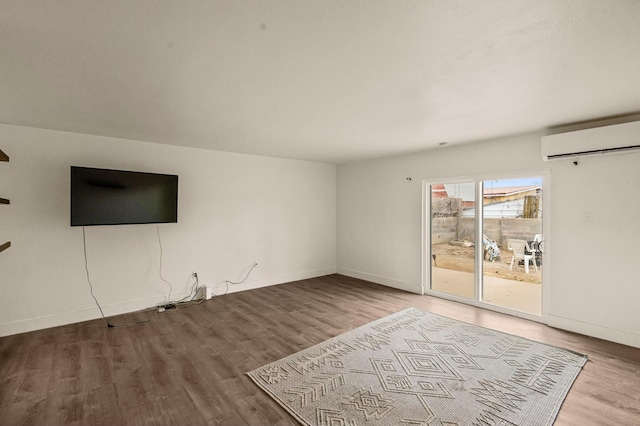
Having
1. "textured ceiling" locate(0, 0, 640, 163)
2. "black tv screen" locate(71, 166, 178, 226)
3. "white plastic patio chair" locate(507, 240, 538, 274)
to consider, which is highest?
"textured ceiling" locate(0, 0, 640, 163)

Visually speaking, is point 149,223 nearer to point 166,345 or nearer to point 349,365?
point 166,345

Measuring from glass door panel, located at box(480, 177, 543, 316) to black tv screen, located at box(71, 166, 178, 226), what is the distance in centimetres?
469

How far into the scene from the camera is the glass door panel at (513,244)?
157 inches

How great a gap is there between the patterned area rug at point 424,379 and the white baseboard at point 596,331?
0.73m

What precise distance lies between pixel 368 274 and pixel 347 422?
13.5 feet

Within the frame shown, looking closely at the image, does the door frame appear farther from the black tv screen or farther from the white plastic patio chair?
the black tv screen

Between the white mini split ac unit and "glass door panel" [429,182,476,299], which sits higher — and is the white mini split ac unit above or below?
above

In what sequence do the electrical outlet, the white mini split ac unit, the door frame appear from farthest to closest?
the electrical outlet → the door frame → the white mini split ac unit

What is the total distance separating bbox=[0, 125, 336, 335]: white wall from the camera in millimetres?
3570

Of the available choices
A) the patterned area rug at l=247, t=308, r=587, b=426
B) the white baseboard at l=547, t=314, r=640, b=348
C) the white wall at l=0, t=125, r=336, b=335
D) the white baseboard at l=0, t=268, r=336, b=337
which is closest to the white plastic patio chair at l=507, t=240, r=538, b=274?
the white baseboard at l=547, t=314, r=640, b=348

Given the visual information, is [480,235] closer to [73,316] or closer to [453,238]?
[453,238]

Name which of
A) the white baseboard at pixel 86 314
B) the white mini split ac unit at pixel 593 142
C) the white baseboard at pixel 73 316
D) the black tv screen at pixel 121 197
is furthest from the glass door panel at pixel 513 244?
the white baseboard at pixel 73 316

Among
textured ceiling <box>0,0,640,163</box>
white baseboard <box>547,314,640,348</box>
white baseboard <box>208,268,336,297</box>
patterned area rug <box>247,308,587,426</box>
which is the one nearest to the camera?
textured ceiling <box>0,0,640,163</box>

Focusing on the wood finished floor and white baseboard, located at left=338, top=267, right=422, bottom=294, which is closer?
the wood finished floor
